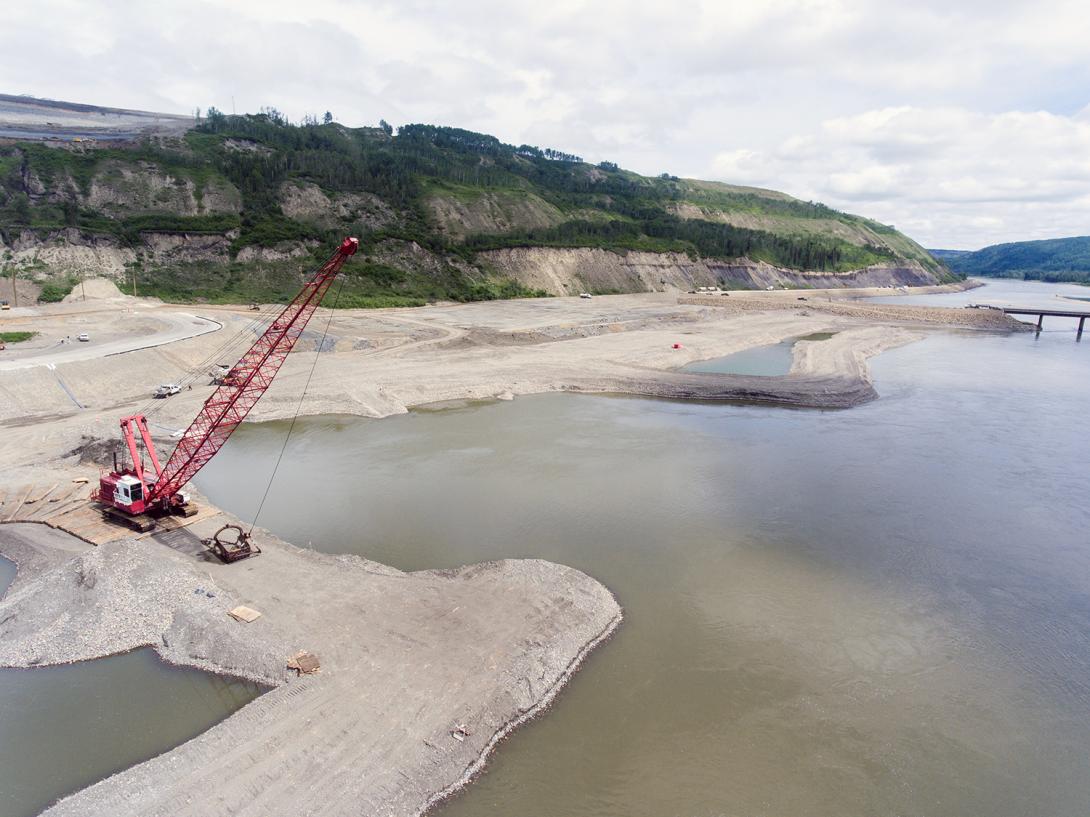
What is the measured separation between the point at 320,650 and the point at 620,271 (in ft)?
408

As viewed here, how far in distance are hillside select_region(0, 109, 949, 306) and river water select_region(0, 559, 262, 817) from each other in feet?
244

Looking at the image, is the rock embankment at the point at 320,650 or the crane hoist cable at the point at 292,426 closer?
the rock embankment at the point at 320,650

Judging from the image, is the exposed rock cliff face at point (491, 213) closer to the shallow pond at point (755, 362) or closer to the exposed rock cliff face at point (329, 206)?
the exposed rock cliff face at point (329, 206)

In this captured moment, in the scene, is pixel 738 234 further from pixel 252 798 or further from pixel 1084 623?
pixel 252 798

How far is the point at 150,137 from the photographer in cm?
12112

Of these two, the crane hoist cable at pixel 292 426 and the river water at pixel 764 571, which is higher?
the crane hoist cable at pixel 292 426

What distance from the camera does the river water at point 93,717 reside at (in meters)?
15.7

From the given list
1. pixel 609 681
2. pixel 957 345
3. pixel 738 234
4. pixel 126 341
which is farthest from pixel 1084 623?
pixel 738 234

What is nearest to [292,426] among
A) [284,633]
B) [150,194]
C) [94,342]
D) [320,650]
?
[94,342]

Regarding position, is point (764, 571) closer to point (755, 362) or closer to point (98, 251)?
point (755, 362)

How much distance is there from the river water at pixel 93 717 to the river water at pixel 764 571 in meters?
8.26

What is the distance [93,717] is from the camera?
17500mm

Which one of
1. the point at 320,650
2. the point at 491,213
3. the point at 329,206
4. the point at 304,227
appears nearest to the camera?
the point at 320,650

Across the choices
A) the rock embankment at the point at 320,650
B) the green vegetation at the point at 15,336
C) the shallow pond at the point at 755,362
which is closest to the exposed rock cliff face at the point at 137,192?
the green vegetation at the point at 15,336
